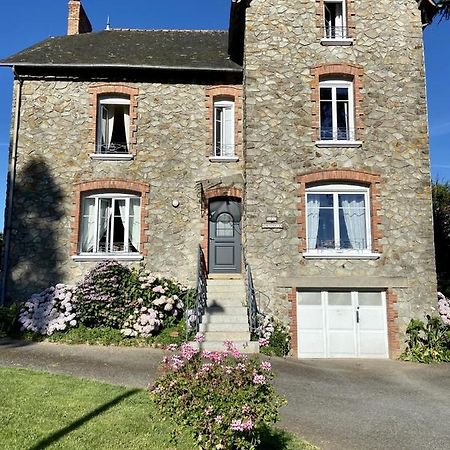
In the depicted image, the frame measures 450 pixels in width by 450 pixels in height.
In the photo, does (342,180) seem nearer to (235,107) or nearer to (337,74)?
(337,74)

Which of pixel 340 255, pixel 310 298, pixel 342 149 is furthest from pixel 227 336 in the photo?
pixel 342 149

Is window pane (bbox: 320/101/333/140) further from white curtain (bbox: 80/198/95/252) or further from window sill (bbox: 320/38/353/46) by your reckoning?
white curtain (bbox: 80/198/95/252)

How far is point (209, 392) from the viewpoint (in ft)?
13.0

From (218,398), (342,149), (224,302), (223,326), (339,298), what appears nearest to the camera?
(218,398)

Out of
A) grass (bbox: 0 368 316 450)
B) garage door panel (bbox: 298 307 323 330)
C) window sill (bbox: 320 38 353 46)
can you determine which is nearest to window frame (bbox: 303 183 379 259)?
garage door panel (bbox: 298 307 323 330)

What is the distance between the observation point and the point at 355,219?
11375mm

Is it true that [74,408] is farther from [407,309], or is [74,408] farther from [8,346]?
[407,309]

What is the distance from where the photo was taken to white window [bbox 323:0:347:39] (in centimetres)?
1212

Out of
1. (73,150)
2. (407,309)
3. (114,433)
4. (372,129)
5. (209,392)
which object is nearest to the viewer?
(209,392)

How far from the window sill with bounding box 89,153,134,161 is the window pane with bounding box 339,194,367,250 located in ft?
18.4

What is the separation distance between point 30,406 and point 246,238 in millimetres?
6413

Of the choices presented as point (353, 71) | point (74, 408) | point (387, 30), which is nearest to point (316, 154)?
point (353, 71)

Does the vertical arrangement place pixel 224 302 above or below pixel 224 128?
below

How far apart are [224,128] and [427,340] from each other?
7.50 m
